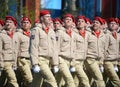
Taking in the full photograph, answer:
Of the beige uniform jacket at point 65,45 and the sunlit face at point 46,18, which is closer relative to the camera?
the sunlit face at point 46,18

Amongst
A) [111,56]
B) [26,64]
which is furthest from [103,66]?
[26,64]

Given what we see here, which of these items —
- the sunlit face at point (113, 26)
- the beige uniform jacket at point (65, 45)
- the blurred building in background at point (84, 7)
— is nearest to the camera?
the beige uniform jacket at point (65, 45)

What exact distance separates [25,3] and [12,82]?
12559 mm

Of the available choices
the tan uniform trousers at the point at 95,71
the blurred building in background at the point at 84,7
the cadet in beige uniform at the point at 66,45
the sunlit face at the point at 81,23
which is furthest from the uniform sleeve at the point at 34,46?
the blurred building in background at the point at 84,7

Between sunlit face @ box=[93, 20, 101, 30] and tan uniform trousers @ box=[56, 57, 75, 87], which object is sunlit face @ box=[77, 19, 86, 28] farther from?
tan uniform trousers @ box=[56, 57, 75, 87]

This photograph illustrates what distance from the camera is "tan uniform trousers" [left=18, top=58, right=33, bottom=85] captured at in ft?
46.1

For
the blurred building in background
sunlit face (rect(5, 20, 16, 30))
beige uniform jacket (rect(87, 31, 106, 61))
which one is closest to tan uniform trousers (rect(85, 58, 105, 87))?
beige uniform jacket (rect(87, 31, 106, 61))

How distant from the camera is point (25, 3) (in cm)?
2575

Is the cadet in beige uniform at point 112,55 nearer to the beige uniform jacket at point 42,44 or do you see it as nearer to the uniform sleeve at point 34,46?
the beige uniform jacket at point 42,44

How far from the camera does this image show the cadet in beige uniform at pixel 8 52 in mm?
13531

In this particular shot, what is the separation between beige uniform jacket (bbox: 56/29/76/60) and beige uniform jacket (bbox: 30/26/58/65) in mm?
598

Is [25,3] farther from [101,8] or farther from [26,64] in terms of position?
[26,64]

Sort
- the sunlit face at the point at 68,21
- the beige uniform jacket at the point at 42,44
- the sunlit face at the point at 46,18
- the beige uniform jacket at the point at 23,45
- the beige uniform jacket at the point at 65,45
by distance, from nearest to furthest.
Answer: the beige uniform jacket at the point at 42,44 → the sunlit face at the point at 46,18 → the beige uniform jacket at the point at 65,45 → the sunlit face at the point at 68,21 → the beige uniform jacket at the point at 23,45

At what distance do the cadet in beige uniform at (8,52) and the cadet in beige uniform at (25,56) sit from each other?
0.42 meters
